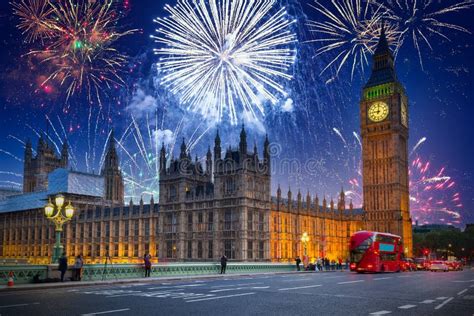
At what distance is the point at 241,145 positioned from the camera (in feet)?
236

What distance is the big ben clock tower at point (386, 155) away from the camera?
99.9 metres

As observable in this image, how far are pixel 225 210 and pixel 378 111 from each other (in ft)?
151

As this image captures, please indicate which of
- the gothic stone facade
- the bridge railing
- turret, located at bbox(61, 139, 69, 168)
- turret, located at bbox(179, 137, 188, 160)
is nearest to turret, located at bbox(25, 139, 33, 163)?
turret, located at bbox(61, 139, 69, 168)

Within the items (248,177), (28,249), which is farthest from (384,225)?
(28,249)

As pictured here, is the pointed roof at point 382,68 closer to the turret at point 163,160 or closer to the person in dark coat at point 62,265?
the turret at point 163,160

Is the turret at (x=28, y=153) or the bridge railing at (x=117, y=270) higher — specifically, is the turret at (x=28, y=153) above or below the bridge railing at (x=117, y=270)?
above

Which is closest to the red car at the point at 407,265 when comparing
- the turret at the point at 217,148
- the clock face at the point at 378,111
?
the turret at the point at 217,148

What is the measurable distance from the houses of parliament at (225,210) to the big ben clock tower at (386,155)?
0.64ft

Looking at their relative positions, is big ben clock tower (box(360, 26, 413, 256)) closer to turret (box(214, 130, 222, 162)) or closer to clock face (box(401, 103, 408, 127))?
clock face (box(401, 103, 408, 127))

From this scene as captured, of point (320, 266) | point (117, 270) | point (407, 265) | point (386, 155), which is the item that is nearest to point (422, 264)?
point (407, 265)

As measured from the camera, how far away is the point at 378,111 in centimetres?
10419

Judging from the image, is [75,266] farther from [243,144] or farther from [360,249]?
[243,144]

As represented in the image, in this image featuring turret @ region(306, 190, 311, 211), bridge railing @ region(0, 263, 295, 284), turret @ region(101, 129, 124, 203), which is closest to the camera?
bridge railing @ region(0, 263, 295, 284)

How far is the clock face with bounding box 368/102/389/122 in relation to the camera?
4065 inches
